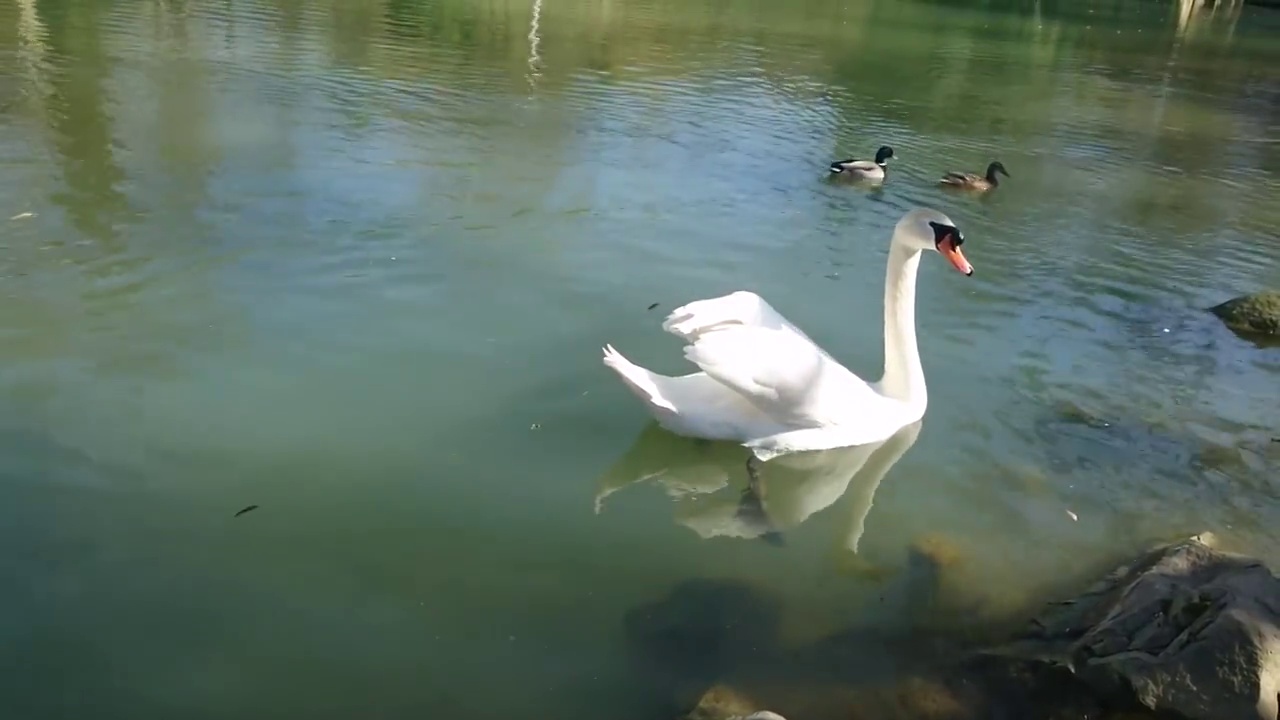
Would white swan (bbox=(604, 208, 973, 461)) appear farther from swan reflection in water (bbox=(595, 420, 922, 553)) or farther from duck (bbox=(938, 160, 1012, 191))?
duck (bbox=(938, 160, 1012, 191))

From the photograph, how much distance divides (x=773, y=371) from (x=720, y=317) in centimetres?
38

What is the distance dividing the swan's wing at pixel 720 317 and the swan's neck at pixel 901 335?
87 centimetres

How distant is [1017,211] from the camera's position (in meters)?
11.5

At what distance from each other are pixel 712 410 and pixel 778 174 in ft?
22.5

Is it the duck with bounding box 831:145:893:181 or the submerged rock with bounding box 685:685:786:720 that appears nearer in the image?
the submerged rock with bounding box 685:685:786:720

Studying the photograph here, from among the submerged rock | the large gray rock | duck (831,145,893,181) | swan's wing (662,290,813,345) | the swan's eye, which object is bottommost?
the submerged rock

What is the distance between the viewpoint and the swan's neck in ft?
20.7

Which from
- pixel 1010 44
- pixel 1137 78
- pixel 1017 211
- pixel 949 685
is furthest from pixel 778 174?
pixel 1010 44

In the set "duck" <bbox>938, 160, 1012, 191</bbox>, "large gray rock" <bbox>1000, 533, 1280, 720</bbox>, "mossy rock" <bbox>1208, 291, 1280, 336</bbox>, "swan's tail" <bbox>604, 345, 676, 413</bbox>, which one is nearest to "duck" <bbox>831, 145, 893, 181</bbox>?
"duck" <bbox>938, 160, 1012, 191</bbox>

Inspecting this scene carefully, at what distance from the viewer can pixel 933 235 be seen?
249 inches

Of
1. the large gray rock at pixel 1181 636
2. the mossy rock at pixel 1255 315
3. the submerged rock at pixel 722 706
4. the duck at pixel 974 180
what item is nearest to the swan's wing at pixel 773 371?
the large gray rock at pixel 1181 636

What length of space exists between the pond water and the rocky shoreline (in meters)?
0.36

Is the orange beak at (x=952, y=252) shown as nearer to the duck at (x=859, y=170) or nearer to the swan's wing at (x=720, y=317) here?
the swan's wing at (x=720, y=317)

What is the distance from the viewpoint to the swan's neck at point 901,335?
6301mm
